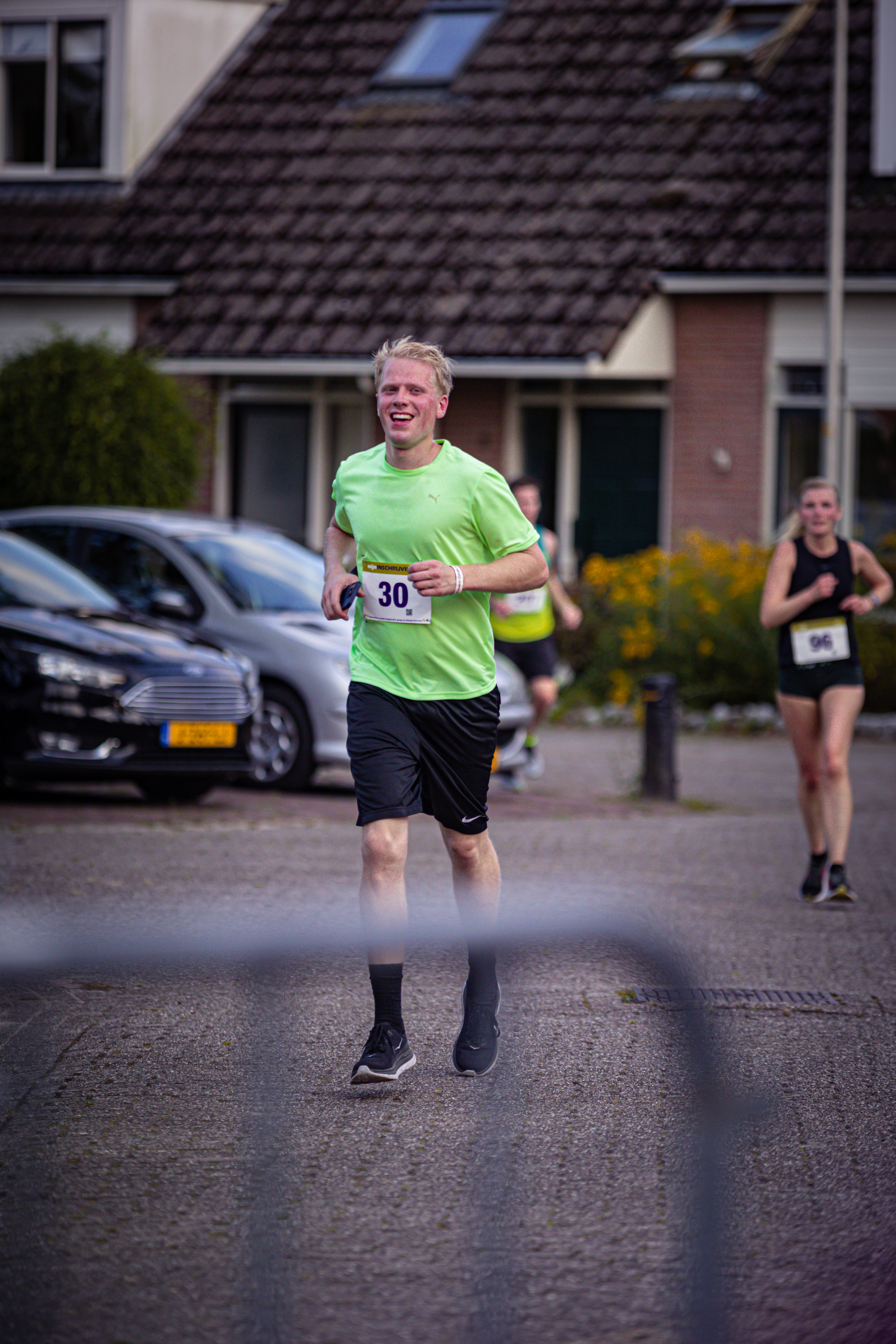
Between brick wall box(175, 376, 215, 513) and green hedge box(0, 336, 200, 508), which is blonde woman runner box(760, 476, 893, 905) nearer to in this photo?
A: green hedge box(0, 336, 200, 508)

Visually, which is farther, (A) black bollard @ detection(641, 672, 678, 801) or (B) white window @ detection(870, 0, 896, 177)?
(B) white window @ detection(870, 0, 896, 177)

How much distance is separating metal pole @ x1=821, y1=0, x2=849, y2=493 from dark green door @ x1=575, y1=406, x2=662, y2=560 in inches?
109

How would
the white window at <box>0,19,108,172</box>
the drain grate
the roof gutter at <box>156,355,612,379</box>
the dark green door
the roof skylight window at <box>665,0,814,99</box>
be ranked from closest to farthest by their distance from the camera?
the drain grate
the roof gutter at <box>156,355,612,379</box>
the dark green door
the roof skylight window at <box>665,0,814,99</box>
the white window at <box>0,19,108,172</box>

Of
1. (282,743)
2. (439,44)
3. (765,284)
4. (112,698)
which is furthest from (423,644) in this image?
(439,44)

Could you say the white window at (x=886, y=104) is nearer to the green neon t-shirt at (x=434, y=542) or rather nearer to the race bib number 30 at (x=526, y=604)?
the race bib number 30 at (x=526, y=604)

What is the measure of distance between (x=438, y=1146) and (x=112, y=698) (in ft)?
20.6

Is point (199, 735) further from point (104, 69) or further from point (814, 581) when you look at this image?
point (104, 69)

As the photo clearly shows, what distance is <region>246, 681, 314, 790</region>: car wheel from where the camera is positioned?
482 inches

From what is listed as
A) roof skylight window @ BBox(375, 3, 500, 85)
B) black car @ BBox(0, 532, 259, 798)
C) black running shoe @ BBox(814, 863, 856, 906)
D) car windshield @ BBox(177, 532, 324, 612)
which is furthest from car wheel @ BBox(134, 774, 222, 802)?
roof skylight window @ BBox(375, 3, 500, 85)

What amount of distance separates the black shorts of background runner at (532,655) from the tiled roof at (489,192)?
6.86 meters

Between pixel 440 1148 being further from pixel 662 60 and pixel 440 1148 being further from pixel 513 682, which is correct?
pixel 662 60

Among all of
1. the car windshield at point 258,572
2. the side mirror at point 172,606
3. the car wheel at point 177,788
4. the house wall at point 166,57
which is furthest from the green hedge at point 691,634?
the house wall at point 166,57

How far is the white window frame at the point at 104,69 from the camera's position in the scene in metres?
23.4

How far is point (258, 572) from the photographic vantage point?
1299 centimetres
